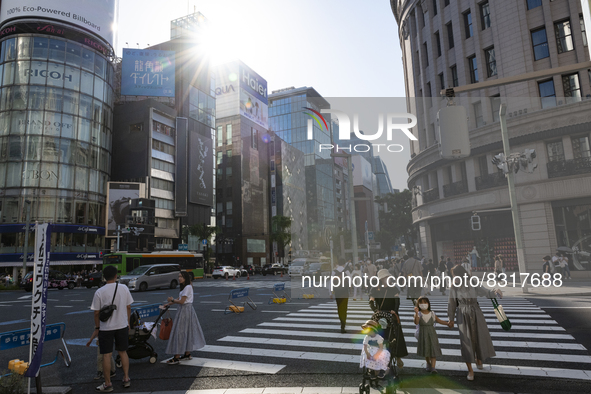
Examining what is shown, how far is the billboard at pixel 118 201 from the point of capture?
190ft

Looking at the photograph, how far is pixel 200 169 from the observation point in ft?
243

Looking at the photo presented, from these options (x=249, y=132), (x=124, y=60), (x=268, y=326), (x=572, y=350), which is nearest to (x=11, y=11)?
(x=124, y=60)

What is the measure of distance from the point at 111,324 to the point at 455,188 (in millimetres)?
22817

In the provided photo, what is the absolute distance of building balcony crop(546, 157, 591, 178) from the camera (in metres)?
23.8

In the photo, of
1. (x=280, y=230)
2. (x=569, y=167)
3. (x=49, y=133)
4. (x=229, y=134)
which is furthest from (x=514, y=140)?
(x=229, y=134)

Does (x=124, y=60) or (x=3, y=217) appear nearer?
(x=3, y=217)

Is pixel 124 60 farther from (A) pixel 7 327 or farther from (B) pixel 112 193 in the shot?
(A) pixel 7 327

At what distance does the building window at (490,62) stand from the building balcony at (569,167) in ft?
25.4

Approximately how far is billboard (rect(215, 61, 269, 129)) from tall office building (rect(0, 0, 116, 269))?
40578 mm

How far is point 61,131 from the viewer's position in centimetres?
5628

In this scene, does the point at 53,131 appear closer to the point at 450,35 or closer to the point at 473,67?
the point at 450,35

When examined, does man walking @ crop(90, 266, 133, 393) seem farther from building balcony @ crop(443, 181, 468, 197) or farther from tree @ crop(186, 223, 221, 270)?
tree @ crop(186, 223, 221, 270)

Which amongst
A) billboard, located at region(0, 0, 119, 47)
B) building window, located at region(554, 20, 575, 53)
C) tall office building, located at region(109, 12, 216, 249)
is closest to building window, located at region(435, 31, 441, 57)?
building window, located at region(554, 20, 575, 53)

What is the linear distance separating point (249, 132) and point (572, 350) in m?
94.6
